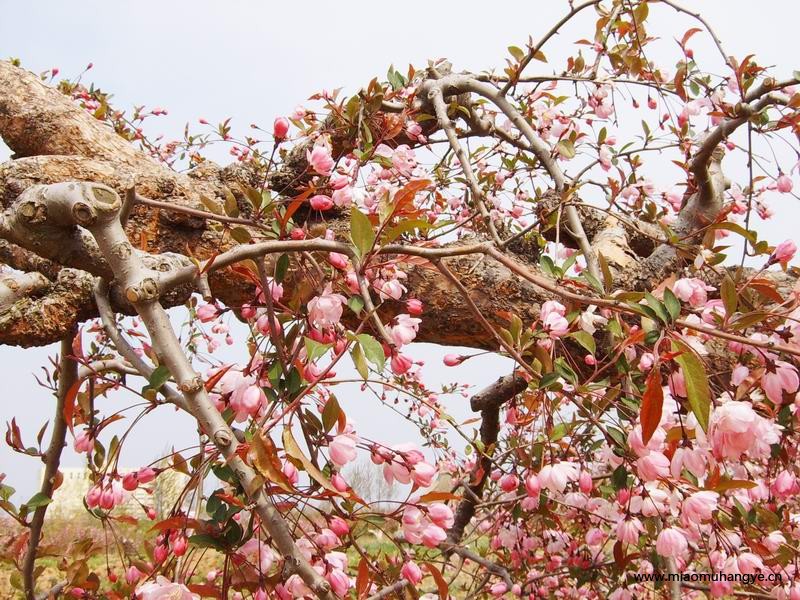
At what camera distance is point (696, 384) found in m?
0.59

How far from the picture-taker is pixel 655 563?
52.4 inches

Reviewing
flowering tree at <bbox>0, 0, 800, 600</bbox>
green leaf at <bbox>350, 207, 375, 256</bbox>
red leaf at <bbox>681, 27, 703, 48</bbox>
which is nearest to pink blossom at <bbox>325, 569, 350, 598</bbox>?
flowering tree at <bbox>0, 0, 800, 600</bbox>

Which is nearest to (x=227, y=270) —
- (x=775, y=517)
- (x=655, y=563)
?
(x=655, y=563)

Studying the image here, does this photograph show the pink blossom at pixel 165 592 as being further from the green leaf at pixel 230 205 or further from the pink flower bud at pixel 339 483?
the green leaf at pixel 230 205

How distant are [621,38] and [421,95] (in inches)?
29.0

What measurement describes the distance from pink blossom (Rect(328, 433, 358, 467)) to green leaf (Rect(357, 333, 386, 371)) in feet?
0.41

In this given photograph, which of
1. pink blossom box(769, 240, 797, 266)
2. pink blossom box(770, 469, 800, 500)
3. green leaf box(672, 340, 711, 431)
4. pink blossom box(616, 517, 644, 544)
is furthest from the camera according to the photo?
pink blossom box(770, 469, 800, 500)

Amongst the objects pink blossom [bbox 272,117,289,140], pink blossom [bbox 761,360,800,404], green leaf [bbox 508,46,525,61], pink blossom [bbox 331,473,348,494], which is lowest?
pink blossom [bbox 331,473,348,494]

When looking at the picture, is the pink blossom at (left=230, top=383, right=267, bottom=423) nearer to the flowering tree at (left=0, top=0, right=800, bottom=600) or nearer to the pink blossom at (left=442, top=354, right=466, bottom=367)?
the flowering tree at (left=0, top=0, right=800, bottom=600)

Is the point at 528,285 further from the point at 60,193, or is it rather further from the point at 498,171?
the point at 60,193

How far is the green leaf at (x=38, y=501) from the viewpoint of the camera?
1.17m

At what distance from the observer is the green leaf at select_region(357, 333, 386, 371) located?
2.19ft

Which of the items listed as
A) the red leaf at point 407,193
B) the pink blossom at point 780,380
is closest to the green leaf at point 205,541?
the red leaf at point 407,193

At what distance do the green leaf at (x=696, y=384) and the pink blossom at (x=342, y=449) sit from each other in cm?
39
